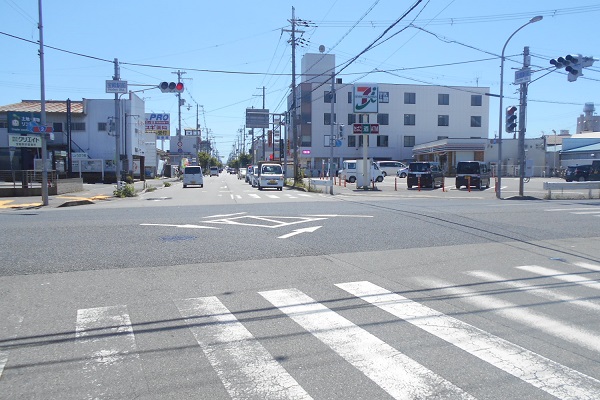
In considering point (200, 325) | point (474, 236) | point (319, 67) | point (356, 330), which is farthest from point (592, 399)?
point (319, 67)

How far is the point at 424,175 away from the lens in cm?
3769

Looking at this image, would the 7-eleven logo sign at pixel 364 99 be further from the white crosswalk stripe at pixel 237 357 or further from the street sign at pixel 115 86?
the white crosswalk stripe at pixel 237 357

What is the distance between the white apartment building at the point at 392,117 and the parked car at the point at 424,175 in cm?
3588

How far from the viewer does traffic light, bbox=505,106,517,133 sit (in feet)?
88.7

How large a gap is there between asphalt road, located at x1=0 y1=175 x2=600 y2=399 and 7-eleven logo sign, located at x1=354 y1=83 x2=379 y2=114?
23659 mm

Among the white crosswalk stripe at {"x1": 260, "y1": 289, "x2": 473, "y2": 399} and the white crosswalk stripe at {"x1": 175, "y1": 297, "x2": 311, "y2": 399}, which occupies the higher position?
the white crosswalk stripe at {"x1": 260, "y1": 289, "x2": 473, "y2": 399}

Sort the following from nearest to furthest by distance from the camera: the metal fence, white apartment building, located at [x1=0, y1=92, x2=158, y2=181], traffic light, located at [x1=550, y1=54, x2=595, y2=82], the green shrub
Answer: traffic light, located at [x1=550, y1=54, x2=595, y2=82], the metal fence, the green shrub, white apartment building, located at [x1=0, y1=92, x2=158, y2=181]

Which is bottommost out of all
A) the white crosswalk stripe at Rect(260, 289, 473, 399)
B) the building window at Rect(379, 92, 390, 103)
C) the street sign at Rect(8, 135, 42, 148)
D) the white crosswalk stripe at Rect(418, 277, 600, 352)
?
the white crosswalk stripe at Rect(260, 289, 473, 399)

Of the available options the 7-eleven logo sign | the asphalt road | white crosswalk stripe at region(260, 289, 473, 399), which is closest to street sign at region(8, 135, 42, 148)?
the asphalt road

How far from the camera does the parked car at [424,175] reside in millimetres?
37625

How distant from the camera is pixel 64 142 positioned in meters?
51.7

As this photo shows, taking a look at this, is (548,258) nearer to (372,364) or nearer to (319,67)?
(372,364)

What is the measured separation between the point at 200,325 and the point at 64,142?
5148 cm

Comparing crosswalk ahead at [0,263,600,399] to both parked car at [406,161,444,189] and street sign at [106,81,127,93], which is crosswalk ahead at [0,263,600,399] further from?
parked car at [406,161,444,189]
